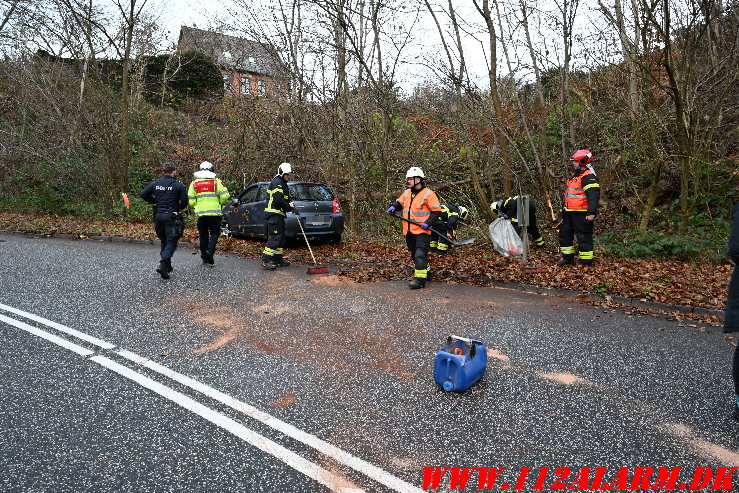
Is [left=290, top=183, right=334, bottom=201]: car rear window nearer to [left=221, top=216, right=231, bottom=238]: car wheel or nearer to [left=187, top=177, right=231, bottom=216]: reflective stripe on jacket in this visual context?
[left=187, top=177, right=231, bottom=216]: reflective stripe on jacket

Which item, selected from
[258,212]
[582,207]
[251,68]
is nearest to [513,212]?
[582,207]

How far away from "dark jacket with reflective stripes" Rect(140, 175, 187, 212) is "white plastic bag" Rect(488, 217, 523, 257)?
5770 millimetres

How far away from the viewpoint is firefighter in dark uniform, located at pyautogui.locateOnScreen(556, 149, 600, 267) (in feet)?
27.4

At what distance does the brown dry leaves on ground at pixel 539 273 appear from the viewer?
691 centimetres

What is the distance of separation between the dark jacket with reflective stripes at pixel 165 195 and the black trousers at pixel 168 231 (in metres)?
0.14

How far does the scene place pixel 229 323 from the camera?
19.1ft

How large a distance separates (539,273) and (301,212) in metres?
5.23

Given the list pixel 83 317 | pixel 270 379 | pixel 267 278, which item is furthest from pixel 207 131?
pixel 270 379

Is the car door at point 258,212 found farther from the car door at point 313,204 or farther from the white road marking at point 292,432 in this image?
the white road marking at point 292,432

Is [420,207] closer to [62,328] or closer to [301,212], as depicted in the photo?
[301,212]

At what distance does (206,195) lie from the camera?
9336mm

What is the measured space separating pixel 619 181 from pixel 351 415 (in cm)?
1320
